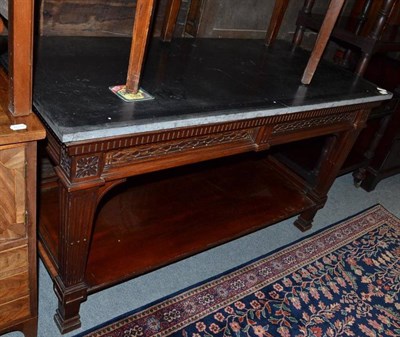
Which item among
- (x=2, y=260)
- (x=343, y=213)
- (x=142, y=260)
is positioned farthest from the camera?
(x=343, y=213)

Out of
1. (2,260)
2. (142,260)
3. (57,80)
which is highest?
(57,80)

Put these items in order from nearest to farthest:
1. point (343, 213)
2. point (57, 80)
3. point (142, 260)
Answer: point (57, 80), point (142, 260), point (343, 213)

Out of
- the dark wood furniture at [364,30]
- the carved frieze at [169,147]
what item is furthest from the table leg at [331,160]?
the carved frieze at [169,147]

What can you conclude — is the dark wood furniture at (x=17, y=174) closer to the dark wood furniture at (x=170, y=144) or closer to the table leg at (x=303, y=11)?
the dark wood furniture at (x=170, y=144)

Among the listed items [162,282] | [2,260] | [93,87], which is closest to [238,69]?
[93,87]

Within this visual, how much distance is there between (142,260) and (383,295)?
1333 millimetres

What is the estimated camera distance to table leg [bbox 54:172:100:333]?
4.15 feet

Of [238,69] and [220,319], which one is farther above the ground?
[238,69]

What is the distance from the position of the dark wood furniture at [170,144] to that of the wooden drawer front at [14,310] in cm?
15

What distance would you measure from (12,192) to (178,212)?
1.00 metres

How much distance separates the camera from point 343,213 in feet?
8.89

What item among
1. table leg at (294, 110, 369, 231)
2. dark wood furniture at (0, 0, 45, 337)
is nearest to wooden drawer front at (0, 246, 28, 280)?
dark wood furniture at (0, 0, 45, 337)

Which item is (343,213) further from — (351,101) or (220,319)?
(220,319)

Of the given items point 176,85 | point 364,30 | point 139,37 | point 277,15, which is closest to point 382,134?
point 364,30
